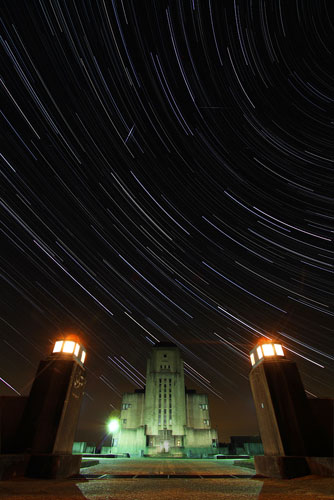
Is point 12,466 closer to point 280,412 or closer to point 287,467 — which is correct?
point 287,467

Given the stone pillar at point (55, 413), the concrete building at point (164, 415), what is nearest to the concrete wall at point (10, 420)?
the stone pillar at point (55, 413)

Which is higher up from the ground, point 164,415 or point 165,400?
point 165,400

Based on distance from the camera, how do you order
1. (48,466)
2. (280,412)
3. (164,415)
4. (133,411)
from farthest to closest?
(133,411) < (164,415) < (280,412) < (48,466)

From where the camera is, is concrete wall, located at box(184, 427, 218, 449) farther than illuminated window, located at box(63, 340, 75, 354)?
Yes

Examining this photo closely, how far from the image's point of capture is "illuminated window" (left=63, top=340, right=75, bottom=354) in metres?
11.2

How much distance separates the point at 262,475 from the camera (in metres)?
9.77

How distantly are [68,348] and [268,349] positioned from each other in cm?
915

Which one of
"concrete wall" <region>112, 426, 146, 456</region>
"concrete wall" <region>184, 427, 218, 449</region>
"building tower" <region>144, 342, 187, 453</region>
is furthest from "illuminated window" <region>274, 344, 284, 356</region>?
"concrete wall" <region>184, 427, 218, 449</region>

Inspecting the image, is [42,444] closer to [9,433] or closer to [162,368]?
[9,433]

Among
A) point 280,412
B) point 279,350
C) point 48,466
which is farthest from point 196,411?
point 48,466

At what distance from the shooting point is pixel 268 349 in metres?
11.6

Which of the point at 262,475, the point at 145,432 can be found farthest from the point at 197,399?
the point at 262,475

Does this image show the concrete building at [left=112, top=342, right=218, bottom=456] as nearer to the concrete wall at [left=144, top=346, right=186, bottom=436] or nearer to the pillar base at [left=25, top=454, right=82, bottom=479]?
the concrete wall at [left=144, top=346, right=186, bottom=436]

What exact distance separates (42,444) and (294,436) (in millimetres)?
9385
